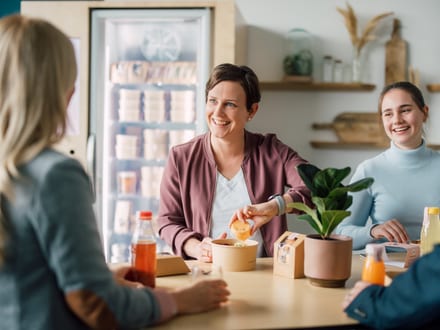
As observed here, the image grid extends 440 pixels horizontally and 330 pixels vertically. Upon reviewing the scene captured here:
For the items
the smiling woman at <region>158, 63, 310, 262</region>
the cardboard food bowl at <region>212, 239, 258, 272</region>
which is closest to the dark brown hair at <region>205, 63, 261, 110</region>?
the smiling woman at <region>158, 63, 310, 262</region>

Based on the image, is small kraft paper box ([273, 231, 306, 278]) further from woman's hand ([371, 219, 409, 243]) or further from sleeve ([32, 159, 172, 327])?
sleeve ([32, 159, 172, 327])

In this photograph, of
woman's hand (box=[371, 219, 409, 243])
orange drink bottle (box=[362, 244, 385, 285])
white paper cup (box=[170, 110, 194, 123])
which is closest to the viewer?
orange drink bottle (box=[362, 244, 385, 285])

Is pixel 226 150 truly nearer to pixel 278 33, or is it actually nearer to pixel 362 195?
pixel 362 195

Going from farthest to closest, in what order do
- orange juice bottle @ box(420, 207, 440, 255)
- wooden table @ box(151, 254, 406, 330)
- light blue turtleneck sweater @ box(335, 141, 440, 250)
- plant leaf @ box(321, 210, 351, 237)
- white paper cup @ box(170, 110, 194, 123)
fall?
white paper cup @ box(170, 110, 194, 123)
light blue turtleneck sweater @ box(335, 141, 440, 250)
orange juice bottle @ box(420, 207, 440, 255)
plant leaf @ box(321, 210, 351, 237)
wooden table @ box(151, 254, 406, 330)

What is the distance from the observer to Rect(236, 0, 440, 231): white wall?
4168 mm

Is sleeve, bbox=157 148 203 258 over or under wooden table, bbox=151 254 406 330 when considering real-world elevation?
over

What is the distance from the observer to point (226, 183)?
2.52m

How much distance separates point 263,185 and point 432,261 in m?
1.24

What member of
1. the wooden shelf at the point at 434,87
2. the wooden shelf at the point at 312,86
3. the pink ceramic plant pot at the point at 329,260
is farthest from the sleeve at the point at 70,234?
the wooden shelf at the point at 434,87

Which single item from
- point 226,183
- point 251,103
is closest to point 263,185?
point 226,183

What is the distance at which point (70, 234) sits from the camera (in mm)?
1172

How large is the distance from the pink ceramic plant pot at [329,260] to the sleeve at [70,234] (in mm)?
736

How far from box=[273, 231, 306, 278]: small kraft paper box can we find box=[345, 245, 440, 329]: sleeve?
1.55 ft

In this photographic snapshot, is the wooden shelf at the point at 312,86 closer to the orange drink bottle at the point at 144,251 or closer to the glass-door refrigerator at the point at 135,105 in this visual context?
the glass-door refrigerator at the point at 135,105
